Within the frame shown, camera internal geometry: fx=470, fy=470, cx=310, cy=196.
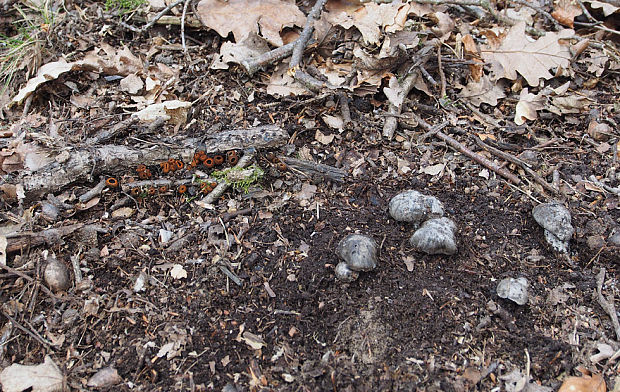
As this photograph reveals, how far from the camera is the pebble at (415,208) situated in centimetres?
329

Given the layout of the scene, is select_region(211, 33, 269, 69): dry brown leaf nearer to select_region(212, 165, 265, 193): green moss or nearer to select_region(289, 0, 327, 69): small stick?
select_region(289, 0, 327, 69): small stick

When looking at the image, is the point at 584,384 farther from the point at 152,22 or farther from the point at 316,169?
the point at 152,22

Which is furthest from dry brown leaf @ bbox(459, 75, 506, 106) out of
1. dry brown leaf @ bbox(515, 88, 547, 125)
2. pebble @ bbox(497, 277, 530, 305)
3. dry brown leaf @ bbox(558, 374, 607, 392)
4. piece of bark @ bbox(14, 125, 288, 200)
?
dry brown leaf @ bbox(558, 374, 607, 392)

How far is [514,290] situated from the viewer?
2.94 m

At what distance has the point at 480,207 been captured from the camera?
3.56 m

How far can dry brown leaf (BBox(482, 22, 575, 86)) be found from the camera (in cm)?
442

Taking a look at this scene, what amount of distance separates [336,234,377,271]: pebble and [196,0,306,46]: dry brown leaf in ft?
7.38

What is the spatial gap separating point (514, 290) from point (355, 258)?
3.31 feet

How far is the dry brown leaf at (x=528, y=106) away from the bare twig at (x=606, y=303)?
1603 millimetres

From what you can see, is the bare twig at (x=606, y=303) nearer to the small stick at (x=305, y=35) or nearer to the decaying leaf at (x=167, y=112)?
the small stick at (x=305, y=35)

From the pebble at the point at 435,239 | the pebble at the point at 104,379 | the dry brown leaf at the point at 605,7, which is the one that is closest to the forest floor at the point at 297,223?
the pebble at the point at 104,379

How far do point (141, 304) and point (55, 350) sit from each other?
1.76ft

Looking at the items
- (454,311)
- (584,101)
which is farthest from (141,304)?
(584,101)

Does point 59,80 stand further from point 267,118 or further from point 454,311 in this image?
point 454,311
